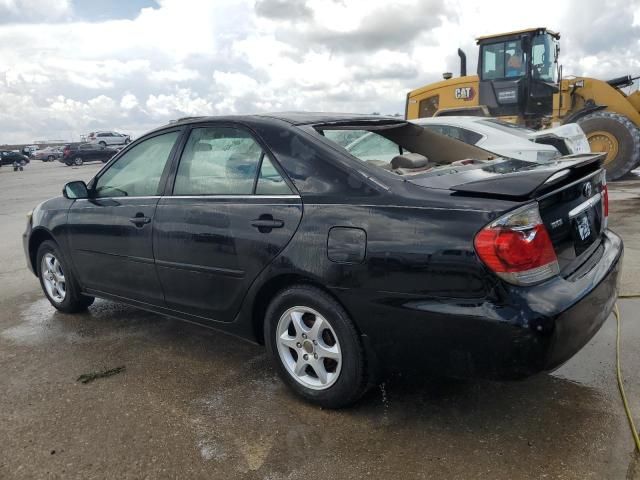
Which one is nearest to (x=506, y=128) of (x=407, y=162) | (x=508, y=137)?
(x=508, y=137)

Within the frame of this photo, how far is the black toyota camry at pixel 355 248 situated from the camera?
2.39 m

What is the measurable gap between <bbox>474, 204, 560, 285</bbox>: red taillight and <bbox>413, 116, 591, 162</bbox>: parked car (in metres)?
5.12

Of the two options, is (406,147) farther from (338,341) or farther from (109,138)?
(109,138)

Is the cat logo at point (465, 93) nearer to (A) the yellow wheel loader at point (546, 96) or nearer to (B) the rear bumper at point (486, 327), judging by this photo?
(A) the yellow wheel loader at point (546, 96)

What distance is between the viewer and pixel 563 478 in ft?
7.70

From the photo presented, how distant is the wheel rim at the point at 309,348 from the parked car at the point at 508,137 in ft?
16.9

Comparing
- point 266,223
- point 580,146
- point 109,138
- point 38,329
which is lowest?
point 38,329

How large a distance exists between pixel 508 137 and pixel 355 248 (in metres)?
5.89

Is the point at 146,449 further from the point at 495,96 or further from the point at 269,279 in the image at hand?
the point at 495,96

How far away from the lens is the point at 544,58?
12.2 meters

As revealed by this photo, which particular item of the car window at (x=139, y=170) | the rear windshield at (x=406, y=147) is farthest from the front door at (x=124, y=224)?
the rear windshield at (x=406, y=147)

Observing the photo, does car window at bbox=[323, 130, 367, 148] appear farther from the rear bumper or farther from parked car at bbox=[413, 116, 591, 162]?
parked car at bbox=[413, 116, 591, 162]

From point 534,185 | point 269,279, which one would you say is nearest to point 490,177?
point 534,185

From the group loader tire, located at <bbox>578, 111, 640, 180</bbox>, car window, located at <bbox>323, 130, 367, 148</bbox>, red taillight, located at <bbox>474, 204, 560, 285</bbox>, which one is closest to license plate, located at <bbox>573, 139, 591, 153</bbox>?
loader tire, located at <bbox>578, 111, 640, 180</bbox>
